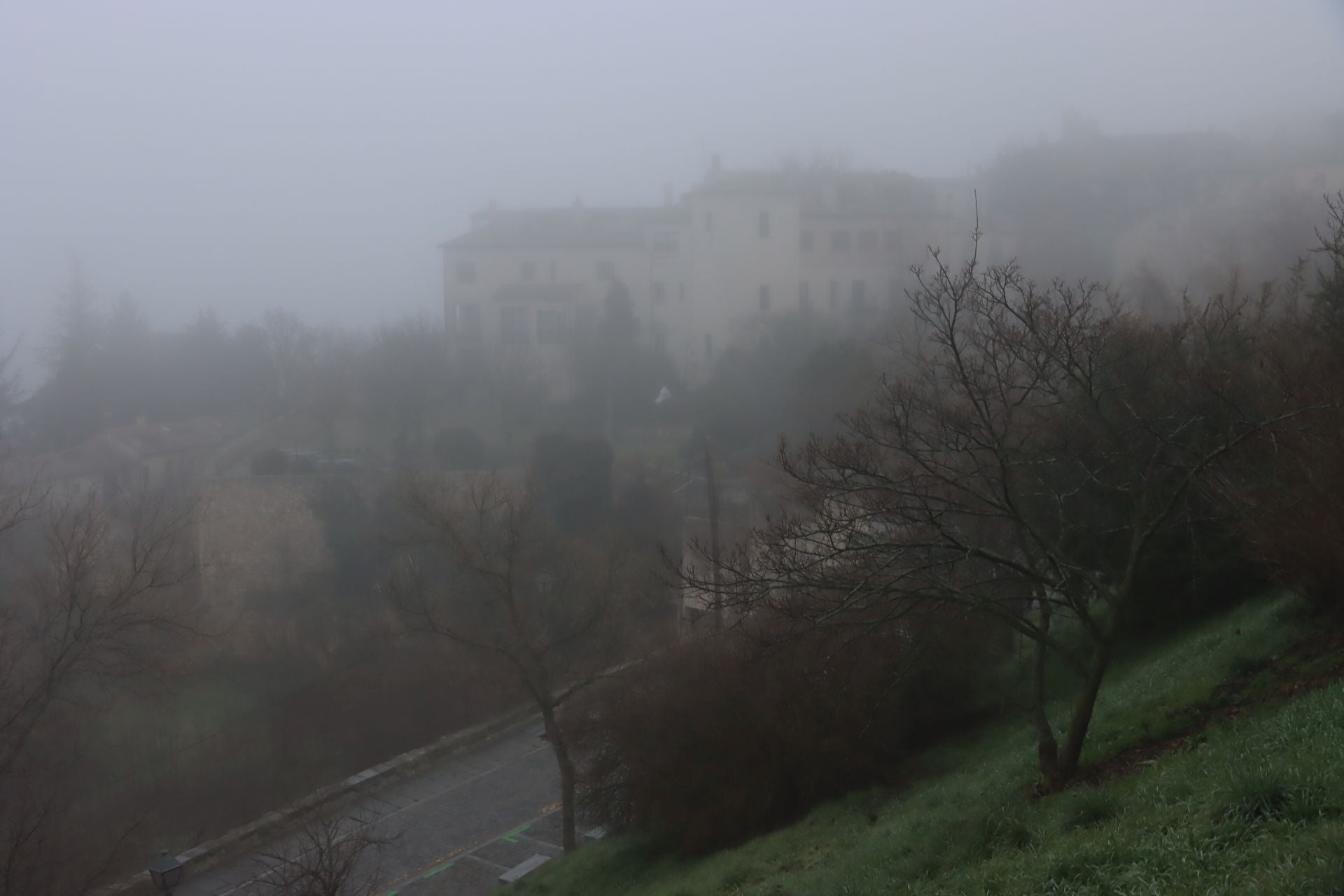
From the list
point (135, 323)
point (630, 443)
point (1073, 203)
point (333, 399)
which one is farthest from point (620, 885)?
point (135, 323)

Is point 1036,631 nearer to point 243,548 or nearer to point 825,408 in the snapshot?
point 825,408

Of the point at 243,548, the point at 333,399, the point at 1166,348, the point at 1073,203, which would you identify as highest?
the point at 1073,203

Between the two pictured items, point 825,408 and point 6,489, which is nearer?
point 825,408

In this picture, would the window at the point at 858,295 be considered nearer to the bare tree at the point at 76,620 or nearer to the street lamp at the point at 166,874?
the bare tree at the point at 76,620

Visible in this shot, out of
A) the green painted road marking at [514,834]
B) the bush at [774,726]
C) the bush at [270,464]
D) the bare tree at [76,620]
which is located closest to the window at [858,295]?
the bush at [270,464]

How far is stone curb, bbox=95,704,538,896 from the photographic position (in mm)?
13494

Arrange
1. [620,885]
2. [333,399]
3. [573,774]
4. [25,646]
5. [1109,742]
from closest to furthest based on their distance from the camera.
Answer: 1. [1109,742]
2. [620,885]
3. [573,774]
4. [25,646]
5. [333,399]

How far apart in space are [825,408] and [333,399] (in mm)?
18189

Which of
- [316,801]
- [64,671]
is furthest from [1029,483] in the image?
→ [64,671]

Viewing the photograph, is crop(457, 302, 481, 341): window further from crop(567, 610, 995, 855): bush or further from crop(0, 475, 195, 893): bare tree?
crop(567, 610, 995, 855): bush

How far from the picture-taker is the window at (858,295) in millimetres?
35969

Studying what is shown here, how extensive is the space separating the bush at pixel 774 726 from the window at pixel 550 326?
28.8 meters

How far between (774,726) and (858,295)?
28122 mm

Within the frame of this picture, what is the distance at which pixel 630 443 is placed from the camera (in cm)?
3247
